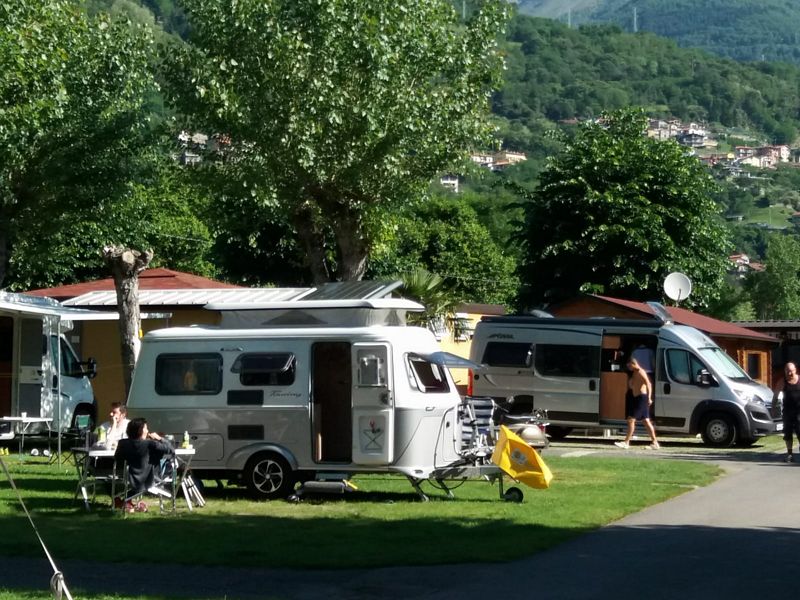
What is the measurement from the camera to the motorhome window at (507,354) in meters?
26.7

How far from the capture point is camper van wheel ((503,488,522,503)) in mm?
15734

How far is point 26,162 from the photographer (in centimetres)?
2683

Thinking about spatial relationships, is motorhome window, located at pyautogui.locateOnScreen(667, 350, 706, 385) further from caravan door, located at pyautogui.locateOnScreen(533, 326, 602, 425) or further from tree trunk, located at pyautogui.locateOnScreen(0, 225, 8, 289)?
tree trunk, located at pyautogui.locateOnScreen(0, 225, 8, 289)

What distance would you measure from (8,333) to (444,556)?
14.0 metres

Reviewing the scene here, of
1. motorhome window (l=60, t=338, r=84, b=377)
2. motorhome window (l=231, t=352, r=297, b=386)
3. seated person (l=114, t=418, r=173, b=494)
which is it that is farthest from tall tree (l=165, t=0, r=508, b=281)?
seated person (l=114, t=418, r=173, b=494)

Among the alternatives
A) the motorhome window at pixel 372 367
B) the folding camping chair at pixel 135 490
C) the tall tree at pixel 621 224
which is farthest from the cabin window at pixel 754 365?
the folding camping chair at pixel 135 490

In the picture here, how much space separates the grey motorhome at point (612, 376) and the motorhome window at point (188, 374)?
33.8 ft

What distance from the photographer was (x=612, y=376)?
26375mm

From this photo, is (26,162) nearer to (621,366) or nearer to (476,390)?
(476,390)

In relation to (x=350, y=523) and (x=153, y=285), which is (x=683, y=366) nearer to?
(x=153, y=285)

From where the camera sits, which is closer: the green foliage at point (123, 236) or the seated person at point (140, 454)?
the seated person at point (140, 454)

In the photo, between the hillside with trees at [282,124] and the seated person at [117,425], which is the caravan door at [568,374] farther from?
the seated person at [117,425]

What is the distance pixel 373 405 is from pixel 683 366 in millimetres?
11119

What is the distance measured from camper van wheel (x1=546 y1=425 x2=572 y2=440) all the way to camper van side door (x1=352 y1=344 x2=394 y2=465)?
11.7 metres
